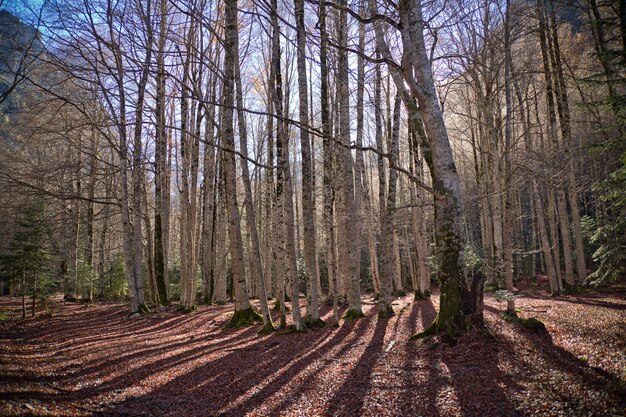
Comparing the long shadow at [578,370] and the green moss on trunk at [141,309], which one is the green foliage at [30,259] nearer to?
the green moss on trunk at [141,309]

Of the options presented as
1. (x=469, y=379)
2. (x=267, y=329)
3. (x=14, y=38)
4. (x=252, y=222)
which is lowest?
(x=267, y=329)

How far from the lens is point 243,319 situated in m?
10.6

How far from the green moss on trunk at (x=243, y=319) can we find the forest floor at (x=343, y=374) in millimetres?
1787

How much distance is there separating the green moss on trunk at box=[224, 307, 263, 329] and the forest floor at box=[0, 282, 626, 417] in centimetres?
179

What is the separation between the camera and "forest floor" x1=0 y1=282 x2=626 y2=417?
11.8 ft

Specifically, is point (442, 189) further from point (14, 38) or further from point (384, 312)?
point (14, 38)

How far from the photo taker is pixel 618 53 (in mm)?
5863

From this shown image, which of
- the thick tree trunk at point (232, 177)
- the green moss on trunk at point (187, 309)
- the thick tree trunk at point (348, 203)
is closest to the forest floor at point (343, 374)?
the thick tree trunk at point (348, 203)

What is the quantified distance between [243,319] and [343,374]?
5962 millimetres

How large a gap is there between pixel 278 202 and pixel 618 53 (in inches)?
315

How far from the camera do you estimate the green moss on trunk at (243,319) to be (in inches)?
411

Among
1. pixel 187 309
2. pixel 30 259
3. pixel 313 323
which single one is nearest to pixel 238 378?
pixel 313 323

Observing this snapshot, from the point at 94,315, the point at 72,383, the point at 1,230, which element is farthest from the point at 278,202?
the point at 1,230

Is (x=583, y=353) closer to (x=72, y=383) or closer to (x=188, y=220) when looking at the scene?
(x=72, y=383)
